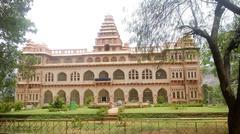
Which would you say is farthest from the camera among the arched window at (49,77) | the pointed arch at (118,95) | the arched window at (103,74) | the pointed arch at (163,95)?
the arched window at (103,74)

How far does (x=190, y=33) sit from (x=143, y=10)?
2.63 meters

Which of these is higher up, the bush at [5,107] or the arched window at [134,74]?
the arched window at [134,74]

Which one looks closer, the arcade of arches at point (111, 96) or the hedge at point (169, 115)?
the hedge at point (169, 115)

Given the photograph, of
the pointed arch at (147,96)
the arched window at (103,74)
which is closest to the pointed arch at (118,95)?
the arched window at (103,74)

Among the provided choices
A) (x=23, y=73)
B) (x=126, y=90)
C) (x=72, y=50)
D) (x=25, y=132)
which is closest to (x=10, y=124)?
(x=25, y=132)

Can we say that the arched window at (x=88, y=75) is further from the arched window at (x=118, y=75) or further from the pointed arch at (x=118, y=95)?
the pointed arch at (x=118, y=95)

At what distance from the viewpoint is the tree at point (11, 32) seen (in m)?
18.0

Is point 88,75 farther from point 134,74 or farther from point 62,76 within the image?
point 134,74

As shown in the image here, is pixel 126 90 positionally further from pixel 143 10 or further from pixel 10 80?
pixel 143 10

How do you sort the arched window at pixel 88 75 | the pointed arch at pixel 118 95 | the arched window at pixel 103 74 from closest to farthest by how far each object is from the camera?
the pointed arch at pixel 118 95 < the arched window at pixel 103 74 < the arched window at pixel 88 75

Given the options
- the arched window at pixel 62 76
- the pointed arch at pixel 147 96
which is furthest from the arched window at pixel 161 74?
the arched window at pixel 62 76

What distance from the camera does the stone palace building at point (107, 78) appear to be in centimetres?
4941

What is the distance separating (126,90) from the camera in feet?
166

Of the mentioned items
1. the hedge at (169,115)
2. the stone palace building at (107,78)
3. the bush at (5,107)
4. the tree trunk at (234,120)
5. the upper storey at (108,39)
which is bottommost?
the hedge at (169,115)
